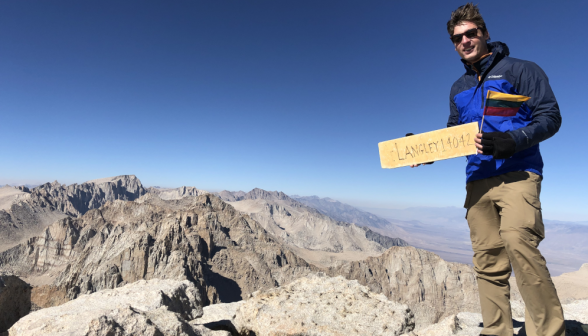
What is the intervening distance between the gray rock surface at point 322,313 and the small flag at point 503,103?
2836 millimetres

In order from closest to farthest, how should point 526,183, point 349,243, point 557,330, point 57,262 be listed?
point 557,330 < point 526,183 < point 57,262 < point 349,243

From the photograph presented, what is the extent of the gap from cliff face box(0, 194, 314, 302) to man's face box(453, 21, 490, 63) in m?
52.2

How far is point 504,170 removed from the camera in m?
2.49

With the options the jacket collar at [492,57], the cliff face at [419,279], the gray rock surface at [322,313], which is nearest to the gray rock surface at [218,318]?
the gray rock surface at [322,313]

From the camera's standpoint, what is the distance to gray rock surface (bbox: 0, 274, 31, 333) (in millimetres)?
3453

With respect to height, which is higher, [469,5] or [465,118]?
[469,5]

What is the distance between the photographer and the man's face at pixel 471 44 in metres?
2.75

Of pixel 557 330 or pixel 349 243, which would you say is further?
pixel 349 243

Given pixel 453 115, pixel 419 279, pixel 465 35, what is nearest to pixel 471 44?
pixel 465 35

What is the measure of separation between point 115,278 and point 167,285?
53.7 meters

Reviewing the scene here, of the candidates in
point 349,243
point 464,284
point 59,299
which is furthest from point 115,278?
point 349,243

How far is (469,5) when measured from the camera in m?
2.79

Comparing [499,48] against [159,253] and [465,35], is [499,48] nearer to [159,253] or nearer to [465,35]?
[465,35]

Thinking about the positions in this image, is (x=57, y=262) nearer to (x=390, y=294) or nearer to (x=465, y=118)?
(x=390, y=294)
